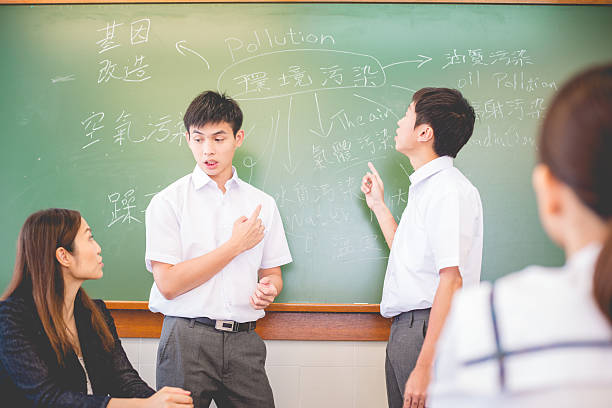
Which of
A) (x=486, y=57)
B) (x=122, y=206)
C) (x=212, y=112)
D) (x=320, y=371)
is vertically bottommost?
(x=320, y=371)

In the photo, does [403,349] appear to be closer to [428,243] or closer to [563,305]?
[428,243]

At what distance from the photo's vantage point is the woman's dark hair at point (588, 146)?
74 cm

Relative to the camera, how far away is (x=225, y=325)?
2.32m

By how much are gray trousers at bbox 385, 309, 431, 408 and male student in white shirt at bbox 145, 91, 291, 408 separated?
51 cm

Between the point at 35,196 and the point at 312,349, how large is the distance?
59.9 inches

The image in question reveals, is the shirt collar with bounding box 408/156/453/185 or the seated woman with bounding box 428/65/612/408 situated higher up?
the shirt collar with bounding box 408/156/453/185

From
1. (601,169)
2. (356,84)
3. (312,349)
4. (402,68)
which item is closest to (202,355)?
(312,349)

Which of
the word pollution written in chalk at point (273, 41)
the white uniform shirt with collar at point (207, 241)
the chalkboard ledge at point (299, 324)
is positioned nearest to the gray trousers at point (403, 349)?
the chalkboard ledge at point (299, 324)

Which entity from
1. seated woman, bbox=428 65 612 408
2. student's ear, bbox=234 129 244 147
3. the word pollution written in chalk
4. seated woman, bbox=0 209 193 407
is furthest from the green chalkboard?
seated woman, bbox=428 65 612 408

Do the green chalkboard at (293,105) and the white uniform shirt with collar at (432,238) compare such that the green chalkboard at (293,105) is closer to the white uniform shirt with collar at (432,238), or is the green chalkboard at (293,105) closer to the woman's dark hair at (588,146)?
the white uniform shirt with collar at (432,238)

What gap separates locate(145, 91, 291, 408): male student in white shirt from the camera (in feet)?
7.43

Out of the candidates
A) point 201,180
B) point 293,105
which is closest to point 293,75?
point 293,105

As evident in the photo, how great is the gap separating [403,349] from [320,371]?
686mm

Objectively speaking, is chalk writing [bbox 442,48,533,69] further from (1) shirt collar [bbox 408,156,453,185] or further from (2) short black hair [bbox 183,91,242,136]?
(2) short black hair [bbox 183,91,242,136]
